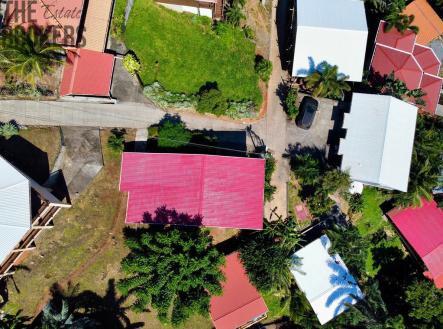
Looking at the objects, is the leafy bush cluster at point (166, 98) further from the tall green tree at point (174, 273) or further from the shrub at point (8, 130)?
the shrub at point (8, 130)

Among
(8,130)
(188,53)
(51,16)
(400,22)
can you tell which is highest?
Answer: (400,22)

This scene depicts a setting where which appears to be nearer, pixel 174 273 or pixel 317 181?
pixel 174 273

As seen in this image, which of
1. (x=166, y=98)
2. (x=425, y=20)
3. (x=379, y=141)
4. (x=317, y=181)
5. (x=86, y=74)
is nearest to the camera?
(x=379, y=141)

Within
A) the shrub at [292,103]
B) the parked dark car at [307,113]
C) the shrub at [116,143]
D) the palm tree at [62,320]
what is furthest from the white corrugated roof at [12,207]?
the parked dark car at [307,113]

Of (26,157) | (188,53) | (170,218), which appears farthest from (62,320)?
(188,53)

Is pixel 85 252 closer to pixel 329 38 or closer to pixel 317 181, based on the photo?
pixel 317 181

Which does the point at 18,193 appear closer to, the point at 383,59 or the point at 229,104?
the point at 229,104
